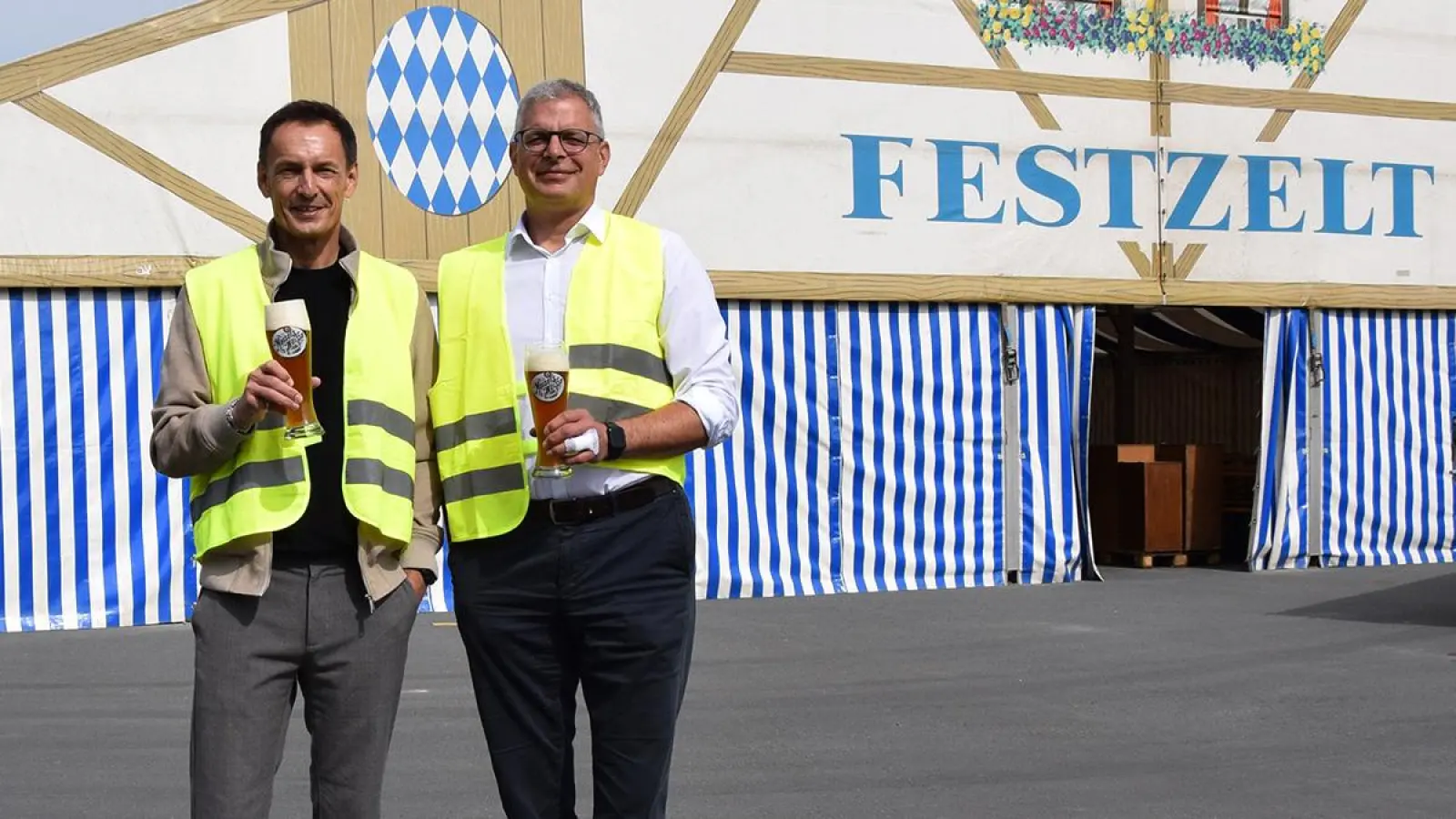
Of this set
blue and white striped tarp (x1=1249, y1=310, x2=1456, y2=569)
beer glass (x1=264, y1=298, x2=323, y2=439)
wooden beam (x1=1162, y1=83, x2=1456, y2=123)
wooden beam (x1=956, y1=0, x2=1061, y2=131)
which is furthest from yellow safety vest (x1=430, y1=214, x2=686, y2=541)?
blue and white striped tarp (x1=1249, y1=310, x2=1456, y2=569)

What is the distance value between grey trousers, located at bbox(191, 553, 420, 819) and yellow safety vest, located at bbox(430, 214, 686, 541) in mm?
271

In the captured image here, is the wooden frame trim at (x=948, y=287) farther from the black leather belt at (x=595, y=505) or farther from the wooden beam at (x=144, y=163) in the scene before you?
the black leather belt at (x=595, y=505)

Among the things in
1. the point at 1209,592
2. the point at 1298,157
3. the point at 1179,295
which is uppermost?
the point at 1298,157

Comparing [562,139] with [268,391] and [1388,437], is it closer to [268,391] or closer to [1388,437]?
[268,391]

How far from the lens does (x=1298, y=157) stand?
1536cm

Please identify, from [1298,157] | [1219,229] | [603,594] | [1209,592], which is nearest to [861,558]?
[1209,592]

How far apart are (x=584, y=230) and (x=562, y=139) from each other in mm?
199

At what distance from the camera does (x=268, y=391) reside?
3248 millimetres

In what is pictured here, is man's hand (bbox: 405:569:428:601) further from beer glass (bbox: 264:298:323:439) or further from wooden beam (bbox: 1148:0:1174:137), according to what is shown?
wooden beam (bbox: 1148:0:1174:137)

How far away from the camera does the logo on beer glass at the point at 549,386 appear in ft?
11.6

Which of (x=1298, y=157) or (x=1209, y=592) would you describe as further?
(x=1298, y=157)

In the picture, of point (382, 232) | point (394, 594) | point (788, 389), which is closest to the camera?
point (394, 594)

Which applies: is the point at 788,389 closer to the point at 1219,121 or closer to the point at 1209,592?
the point at 1209,592

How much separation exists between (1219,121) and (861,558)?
183 inches
